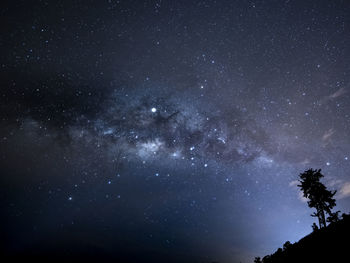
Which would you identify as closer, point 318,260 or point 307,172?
point 318,260

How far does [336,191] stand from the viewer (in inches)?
1403

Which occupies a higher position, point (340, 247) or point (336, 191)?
point (336, 191)

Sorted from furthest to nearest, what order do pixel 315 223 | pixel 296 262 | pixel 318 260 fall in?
pixel 315 223
pixel 296 262
pixel 318 260

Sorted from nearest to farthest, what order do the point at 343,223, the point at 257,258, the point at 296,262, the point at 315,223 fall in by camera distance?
the point at 296,262 < the point at 343,223 < the point at 315,223 < the point at 257,258

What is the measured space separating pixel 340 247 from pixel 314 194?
20787mm

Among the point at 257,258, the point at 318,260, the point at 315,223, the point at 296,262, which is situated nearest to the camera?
the point at 318,260

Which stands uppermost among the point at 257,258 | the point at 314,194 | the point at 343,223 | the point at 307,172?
the point at 307,172

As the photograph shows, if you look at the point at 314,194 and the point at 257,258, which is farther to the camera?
the point at 257,258

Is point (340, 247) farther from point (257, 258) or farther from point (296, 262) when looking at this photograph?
point (257, 258)

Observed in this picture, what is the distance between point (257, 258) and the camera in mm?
56719

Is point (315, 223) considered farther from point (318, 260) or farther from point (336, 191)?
point (318, 260)

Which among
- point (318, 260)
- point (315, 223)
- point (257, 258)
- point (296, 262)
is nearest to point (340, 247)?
point (318, 260)

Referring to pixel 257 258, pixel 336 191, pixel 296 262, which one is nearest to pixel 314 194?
pixel 336 191

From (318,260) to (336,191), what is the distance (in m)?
22.5
